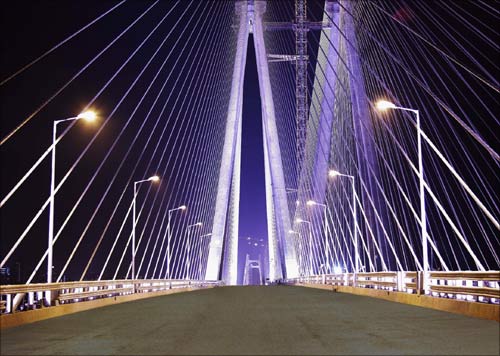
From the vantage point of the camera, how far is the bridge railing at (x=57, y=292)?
13.4m

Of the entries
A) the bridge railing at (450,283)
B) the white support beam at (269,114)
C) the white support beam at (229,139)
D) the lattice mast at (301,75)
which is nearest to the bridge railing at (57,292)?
the bridge railing at (450,283)

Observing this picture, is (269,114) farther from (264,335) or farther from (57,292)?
(264,335)

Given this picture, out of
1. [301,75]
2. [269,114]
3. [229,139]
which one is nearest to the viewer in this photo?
[269,114]

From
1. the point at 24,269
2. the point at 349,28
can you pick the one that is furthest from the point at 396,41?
the point at 24,269

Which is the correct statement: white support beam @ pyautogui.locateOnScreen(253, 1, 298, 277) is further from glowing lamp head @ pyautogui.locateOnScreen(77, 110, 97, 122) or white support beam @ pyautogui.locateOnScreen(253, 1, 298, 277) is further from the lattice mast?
glowing lamp head @ pyautogui.locateOnScreen(77, 110, 97, 122)

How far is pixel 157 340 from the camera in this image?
30.9 ft

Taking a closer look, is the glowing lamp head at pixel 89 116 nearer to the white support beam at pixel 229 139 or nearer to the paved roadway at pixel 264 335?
the paved roadway at pixel 264 335

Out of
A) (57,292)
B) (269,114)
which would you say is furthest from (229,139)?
(57,292)

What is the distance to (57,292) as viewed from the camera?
16.9m

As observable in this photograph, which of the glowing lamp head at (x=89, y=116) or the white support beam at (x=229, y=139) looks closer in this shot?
the glowing lamp head at (x=89, y=116)

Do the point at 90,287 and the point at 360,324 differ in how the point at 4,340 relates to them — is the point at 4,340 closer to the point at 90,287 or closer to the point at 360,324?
the point at 360,324

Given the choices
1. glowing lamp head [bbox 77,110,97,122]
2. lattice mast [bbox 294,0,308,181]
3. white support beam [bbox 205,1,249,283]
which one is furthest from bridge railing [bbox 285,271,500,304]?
lattice mast [bbox 294,0,308,181]

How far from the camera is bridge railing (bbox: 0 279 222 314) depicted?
529 inches

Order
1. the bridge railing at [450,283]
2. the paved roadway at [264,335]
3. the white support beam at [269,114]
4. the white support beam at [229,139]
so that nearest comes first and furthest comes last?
the paved roadway at [264,335]
the bridge railing at [450,283]
the white support beam at [229,139]
the white support beam at [269,114]
